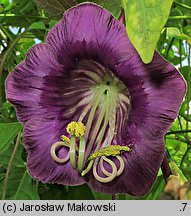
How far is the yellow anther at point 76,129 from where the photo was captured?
2.24 ft

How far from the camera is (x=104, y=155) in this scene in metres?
0.68

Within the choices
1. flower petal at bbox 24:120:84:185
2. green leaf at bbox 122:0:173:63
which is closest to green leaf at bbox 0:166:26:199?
flower petal at bbox 24:120:84:185

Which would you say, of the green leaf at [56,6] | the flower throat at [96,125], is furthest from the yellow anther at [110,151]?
the green leaf at [56,6]

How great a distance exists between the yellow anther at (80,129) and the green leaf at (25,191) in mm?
171

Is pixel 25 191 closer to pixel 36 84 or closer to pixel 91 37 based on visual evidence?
pixel 36 84

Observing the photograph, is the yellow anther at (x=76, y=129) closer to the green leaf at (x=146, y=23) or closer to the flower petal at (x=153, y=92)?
the flower petal at (x=153, y=92)

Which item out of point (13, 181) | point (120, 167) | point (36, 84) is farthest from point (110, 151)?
point (13, 181)

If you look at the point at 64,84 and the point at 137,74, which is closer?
the point at 137,74

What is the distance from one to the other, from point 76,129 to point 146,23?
11.1 inches
